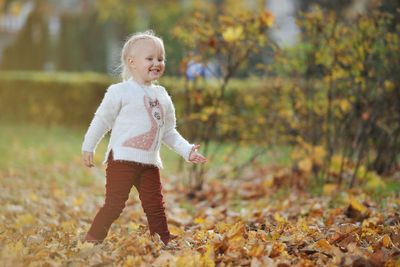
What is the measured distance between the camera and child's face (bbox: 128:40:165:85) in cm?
251

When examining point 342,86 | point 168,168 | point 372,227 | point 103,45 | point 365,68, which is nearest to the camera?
point 372,227

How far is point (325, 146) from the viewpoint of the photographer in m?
5.08

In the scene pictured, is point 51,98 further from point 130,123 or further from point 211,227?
point 130,123

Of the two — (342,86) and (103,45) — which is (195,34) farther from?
(103,45)

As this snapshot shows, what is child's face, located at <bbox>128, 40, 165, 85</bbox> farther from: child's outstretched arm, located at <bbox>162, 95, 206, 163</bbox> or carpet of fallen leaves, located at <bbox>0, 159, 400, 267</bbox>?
carpet of fallen leaves, located at <bbox>0, 159, 400, 267</bbox>

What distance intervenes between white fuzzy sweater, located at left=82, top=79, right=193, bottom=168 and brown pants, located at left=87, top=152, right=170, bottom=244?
0.24 feet

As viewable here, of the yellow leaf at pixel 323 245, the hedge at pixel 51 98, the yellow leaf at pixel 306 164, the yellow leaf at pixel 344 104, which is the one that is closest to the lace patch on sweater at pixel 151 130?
the yellow leaf at pixel 323 245

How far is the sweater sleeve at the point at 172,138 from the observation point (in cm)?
265

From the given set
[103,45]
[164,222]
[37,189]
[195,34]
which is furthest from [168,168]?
[103,45]

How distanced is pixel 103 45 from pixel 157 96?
21.4 metres

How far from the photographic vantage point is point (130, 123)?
2.45m

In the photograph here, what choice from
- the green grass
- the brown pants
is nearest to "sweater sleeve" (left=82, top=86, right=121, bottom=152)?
the brown pants

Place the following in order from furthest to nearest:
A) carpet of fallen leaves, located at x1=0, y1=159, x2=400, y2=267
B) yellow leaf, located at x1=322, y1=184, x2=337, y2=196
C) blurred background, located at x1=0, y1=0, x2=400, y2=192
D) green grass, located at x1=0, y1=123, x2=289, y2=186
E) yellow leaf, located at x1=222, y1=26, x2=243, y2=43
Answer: green grass, located at x1=0, y1=123, x2=289, y2=186
yellow leaf, located at x1=322, y1=184, x2=337, y2=196
blurred background, located at x1=0, y1=0, x2=400, y2=192
yellow leaf, located at x1=222, y1=26, x2=243, y2=43
carpet of fallen leaves, located at x1=0, y1=159, x2=400, y2=267

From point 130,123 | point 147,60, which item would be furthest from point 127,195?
point 147,60
